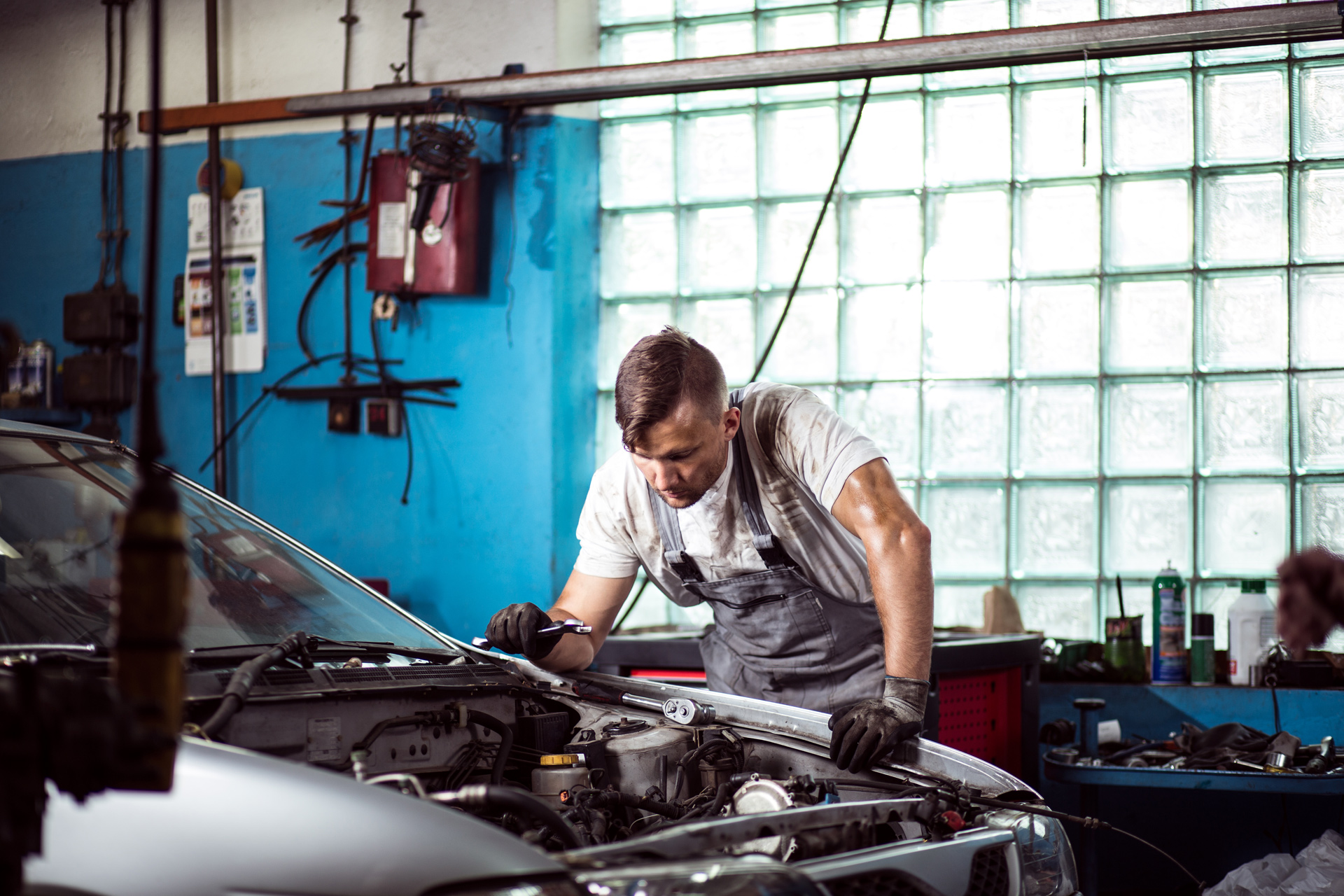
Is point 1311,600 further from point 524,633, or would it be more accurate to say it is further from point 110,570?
point 110,570

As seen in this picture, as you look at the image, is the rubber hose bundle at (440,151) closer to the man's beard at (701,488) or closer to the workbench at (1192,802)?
the man's beard at (701,488)

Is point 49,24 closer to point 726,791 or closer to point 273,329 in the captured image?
point 273,329

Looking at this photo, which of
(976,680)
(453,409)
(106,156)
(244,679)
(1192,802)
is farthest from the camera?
(106,156)

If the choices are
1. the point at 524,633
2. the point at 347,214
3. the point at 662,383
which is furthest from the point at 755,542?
the point at 347,214

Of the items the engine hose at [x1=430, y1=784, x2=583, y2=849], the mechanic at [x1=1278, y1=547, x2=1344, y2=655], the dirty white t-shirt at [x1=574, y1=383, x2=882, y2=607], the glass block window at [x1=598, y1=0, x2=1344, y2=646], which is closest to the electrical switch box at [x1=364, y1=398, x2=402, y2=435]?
the glass block window at [x1=598, y1=0, x2=1344, y2=646]

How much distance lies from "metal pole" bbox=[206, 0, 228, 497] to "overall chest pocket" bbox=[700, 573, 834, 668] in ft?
9.02

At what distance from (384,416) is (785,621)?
7.76 feet

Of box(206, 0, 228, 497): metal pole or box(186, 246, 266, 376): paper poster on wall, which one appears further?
box(186, 246, 266, 376): paper poster on wall

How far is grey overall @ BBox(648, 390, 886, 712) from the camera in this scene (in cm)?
262

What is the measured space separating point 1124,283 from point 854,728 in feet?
8.61

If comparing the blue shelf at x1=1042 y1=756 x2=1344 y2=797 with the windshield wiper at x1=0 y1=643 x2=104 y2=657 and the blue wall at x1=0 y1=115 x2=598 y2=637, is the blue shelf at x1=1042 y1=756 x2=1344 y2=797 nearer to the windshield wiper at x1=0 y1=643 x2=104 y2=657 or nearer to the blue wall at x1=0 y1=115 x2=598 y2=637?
the blue wall at x1=0 y1=115 x2=598 y2=637

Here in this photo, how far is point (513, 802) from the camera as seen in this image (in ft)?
4.92

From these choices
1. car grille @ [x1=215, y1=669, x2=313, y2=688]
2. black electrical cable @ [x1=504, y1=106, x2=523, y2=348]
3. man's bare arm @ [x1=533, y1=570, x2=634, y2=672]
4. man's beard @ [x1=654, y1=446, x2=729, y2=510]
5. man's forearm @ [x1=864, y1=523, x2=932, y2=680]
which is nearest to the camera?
car grille @ [x1=215, y1=669, x2=313, y2=688]

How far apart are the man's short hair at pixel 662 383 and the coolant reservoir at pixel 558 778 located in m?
0.70
